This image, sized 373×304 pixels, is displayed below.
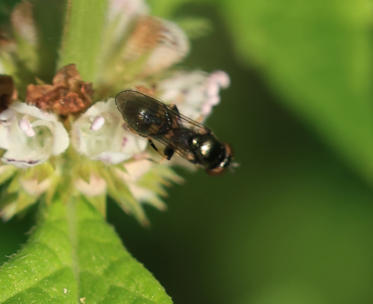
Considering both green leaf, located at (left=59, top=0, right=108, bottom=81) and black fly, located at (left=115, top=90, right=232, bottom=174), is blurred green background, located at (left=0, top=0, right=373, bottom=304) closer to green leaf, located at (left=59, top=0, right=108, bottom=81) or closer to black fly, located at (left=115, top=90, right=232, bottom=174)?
black fly, located at (left=115, top=90, right=232, bottom=174)

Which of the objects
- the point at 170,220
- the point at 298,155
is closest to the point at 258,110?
the point at 298,155

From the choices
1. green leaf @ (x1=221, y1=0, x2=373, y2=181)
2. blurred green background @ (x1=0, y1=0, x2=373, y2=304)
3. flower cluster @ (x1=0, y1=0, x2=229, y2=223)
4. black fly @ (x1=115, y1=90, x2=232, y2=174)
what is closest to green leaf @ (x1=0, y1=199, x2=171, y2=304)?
flower cluster @ (x1=0, y1=0, x2=229, y2=223)

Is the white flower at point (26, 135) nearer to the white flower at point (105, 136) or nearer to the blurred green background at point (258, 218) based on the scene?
the white flower at point (105, 136)

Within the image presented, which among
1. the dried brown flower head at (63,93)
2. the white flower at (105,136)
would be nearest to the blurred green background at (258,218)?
the white flower at (105,136)

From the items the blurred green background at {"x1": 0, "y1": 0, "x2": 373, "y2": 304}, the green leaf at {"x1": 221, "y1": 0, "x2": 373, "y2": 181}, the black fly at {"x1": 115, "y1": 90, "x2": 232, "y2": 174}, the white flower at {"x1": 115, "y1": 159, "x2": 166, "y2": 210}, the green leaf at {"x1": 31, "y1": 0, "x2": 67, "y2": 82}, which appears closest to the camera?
the black fly at {"x1": 115, "y1": 90, "x2": 232, "y2": 174}

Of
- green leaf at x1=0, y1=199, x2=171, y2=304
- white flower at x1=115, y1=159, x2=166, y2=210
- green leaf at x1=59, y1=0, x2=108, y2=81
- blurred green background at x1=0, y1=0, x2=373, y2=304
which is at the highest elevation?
green leaf at x1=59, y1=0, x2=108, y2=81
